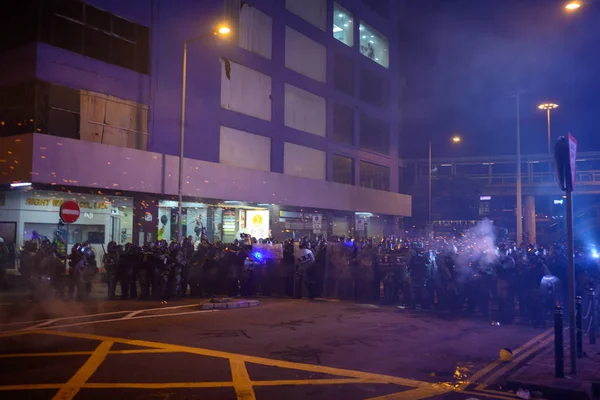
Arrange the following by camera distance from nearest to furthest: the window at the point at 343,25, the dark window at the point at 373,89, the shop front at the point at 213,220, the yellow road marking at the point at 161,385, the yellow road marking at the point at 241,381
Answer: the yellow road marking at the point at 241,381, the yellow road marking at the point at 161,385, the shop front at the point at 213,220, the window at the point at 343,25, the dark window at the point at 373,89

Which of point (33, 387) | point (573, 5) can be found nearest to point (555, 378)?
point (33, 387)

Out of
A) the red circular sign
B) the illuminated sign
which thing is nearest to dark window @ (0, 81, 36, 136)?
the red circular sign

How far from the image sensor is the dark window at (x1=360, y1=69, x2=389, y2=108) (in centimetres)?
3688

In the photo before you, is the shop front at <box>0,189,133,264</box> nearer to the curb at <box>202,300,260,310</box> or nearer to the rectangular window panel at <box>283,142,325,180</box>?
the curb at <box>202,300,260,310</box>

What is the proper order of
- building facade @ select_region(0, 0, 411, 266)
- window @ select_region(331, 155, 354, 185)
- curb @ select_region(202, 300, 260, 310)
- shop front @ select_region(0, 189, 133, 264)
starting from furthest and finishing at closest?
1. window @ select_region(331, 155, 354, 185)
2. shop front @ select_region(0, 189, 133, 264)
3. building facade @ select_region(0, 0, 411, 266)
4. curb @ select_region(202, 300, 260, 310)

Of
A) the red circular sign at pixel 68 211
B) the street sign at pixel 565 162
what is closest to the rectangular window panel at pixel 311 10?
the red circular sign at pixel 68 211

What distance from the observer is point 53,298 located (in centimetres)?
1470

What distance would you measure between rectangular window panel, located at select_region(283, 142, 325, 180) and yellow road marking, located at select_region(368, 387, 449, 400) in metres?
23.3

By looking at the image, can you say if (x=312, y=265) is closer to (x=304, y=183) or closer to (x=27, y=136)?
(x=27, y=136)

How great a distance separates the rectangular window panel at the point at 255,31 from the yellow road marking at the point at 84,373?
21065 millimetres

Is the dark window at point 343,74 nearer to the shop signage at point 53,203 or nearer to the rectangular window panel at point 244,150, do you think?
the rectangular window panel at point 244,150

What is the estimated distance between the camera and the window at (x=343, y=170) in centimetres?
3356

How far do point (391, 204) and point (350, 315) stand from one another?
2712 centimetres

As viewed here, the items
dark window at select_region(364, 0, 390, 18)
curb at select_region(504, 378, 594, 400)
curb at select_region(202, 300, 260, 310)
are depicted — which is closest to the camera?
curb at select_region(504, 378, 594, 400)
